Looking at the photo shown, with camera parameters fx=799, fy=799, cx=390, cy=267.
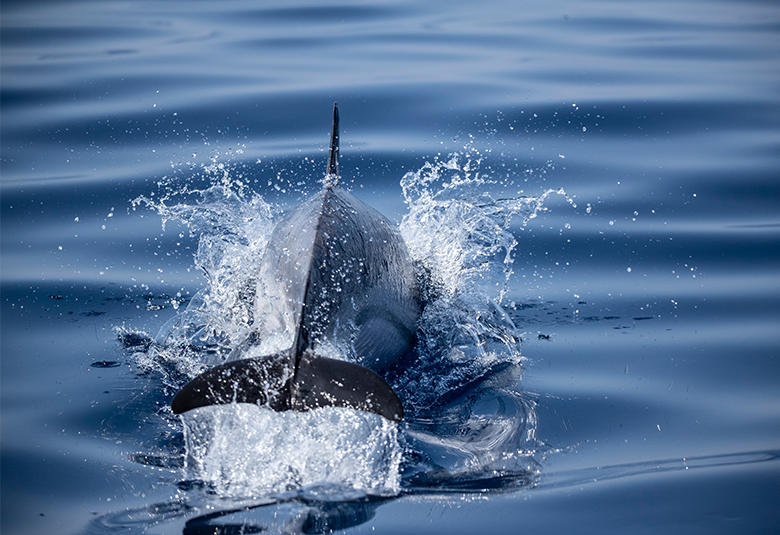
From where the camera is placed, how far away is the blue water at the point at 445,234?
3.45 m

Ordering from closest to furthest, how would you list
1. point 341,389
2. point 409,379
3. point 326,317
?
1. point 341,389
2. point 326,317
3. point 409,379

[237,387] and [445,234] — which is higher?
[445,234]

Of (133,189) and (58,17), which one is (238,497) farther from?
(58,17)

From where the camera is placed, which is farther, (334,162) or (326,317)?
(334,162)

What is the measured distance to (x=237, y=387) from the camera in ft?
10.2

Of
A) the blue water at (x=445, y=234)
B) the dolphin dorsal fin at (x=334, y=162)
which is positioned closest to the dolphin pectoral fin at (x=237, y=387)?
the blue water at (x=445, y=234)

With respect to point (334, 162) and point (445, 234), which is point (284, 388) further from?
point (445, 234)

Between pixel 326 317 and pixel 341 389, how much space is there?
1.78 feet

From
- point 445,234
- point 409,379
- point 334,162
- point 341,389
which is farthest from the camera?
point 445,234

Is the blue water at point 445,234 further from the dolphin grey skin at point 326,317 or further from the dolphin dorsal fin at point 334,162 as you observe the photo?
the dolphin dorsal fin at point 334,162

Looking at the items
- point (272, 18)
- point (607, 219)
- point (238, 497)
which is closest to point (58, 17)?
point (272, 18)

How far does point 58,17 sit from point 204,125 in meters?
6.95

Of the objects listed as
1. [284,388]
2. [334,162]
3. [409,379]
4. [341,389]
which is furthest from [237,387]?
[334,162]

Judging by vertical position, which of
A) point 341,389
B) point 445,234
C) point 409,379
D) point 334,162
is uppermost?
point 334,162
